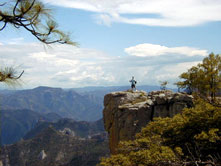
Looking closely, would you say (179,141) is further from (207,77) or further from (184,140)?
(207,77)

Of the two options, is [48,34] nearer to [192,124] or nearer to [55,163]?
[192,124]

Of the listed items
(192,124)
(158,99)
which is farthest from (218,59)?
(192,124)

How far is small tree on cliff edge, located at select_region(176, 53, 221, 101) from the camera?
157 ft

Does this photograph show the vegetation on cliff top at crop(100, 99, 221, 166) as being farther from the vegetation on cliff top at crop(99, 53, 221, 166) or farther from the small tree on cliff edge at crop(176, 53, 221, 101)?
the small tree on cliff edge at crop(176, 53, 221, 101)

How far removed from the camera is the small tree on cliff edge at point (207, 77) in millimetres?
47781

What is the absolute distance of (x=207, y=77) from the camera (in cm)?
4866

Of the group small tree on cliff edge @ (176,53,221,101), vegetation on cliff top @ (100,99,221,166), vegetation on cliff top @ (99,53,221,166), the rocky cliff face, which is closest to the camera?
vegetation on cliff top @ (99,53,221,166)

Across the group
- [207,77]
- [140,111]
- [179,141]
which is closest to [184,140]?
[179,141]

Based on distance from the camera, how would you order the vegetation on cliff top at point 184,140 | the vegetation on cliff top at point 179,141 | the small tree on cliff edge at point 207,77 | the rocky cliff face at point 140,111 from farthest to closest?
the small tree on cliff edge at point 207,77 < the rocky cliff face at point 140,111 < the vegetation on cliff top at point 184,140 < the vegetation on cliff top at point 179,141

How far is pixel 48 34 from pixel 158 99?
3261 centimetres

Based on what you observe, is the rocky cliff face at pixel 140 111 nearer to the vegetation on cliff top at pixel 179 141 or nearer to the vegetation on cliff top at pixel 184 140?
the vegetation on cliff top at pixel 179 141

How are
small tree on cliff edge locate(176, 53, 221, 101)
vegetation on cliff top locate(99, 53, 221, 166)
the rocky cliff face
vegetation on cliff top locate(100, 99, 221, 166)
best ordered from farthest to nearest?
small tree on cliff edge locate(176, 53, 221, 101) → the rocky cliff face → vegetation on cliff top locate(100, 99, 221, 166) → vegetation on cliff top locate(99, 53, 221, 166)

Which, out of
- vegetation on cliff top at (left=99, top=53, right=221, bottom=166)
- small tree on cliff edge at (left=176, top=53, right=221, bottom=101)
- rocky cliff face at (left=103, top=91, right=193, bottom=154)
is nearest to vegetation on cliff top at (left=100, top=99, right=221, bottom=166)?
vegetation on cliff top at (left=99, top=53, right=221, bottom=166)

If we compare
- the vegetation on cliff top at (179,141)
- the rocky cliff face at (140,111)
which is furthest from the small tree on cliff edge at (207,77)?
the vegetation on cliff top at (179,141)
